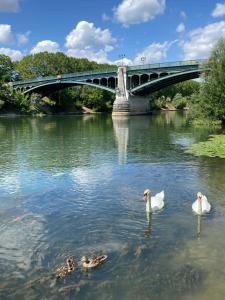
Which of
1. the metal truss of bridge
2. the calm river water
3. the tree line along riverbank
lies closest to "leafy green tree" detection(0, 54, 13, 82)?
the tree line along riverbank

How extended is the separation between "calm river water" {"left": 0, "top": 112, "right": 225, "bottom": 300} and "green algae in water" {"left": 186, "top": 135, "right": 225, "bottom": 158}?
7.25 ft

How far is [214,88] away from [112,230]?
1571 inches

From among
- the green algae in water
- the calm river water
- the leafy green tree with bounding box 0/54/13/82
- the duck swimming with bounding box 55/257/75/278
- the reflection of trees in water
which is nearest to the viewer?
the calm river water

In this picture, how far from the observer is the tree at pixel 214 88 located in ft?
163

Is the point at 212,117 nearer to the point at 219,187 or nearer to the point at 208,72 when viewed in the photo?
the point at 208,72

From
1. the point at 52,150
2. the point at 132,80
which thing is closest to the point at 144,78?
the point at 132,80

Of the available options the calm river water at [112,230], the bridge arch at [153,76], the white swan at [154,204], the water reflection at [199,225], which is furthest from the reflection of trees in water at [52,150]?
the bridge arch at [153,76]

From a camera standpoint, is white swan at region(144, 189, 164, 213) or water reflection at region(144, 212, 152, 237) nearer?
water reflection at region(144, 212, 152, 237)

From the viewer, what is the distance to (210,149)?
31266mm

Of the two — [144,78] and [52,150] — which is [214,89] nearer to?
[52,150]

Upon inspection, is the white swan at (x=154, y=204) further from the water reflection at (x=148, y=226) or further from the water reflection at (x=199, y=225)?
the water reflection at (x=199, y=225)

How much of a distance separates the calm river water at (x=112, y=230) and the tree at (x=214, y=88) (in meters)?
24.5

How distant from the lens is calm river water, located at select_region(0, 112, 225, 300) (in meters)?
10.1

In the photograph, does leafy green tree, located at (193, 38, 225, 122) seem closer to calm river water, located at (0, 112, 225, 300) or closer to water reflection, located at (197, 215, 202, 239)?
calm river water, located at (0, 112, 225, 300)
